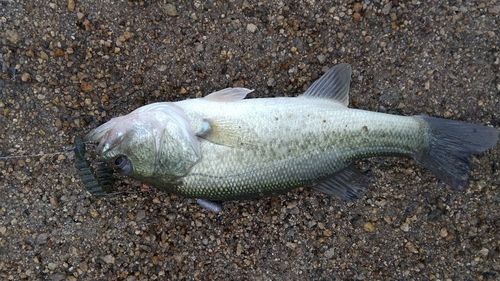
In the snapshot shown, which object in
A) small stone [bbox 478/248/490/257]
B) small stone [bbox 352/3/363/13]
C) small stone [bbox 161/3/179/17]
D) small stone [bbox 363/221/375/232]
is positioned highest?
small stone [bbox 161/3/179/17]

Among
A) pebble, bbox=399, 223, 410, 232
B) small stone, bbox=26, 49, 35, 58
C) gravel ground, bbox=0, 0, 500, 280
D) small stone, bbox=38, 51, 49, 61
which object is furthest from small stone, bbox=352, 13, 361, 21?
small stone, bbox=26, 49, 35, 58

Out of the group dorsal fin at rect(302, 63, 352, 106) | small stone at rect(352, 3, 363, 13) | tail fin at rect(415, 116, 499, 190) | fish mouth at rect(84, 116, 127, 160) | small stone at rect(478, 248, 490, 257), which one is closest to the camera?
fish mouth at rect(84, 116, 127, 160)

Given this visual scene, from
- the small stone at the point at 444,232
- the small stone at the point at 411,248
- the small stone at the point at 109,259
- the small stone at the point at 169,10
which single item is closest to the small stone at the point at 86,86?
the small stone at the point at 169,10

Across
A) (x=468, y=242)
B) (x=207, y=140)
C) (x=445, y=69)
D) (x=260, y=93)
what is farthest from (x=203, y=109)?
(x=468, y=242)

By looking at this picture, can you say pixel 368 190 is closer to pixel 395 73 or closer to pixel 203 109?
pixel 395 73

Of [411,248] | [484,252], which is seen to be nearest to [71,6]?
[411,248]

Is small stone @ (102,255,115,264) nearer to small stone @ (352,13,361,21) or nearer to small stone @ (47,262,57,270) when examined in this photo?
small stone @ (47,262,57,270)

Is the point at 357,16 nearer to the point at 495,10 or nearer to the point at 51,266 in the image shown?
the point at 495,10
